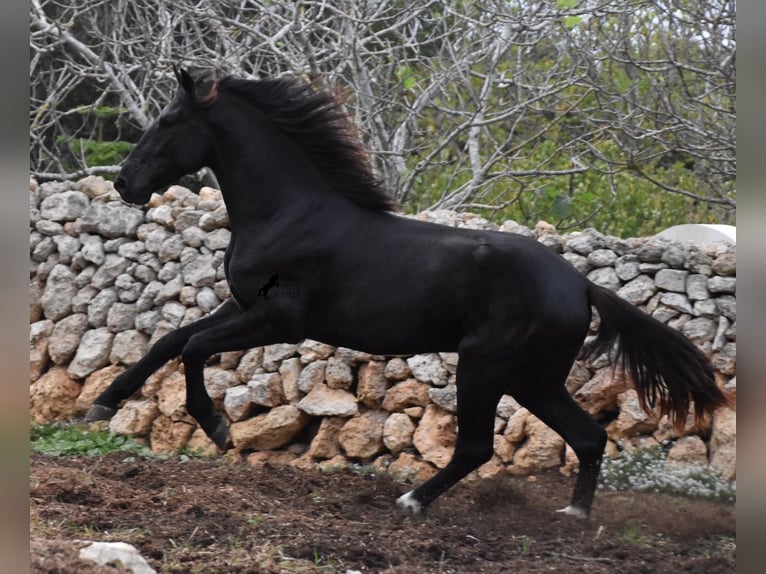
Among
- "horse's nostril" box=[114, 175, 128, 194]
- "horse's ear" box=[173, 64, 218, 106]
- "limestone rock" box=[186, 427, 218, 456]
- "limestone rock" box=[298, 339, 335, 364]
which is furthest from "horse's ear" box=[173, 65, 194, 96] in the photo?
"limestone rock" box=[186, 427, 218, 456]

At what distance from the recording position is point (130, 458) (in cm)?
623

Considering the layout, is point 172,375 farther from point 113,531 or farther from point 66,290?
point 113,531

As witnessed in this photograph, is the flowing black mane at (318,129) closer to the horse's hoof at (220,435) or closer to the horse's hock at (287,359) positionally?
the horse's hoof at (220,435)

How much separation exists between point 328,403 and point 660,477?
6.68ft

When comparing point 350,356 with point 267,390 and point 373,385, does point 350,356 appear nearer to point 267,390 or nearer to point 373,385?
point 373,385

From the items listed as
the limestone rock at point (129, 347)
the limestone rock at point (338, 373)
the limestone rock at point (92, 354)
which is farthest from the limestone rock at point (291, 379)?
the limestone rock at point (92, 354)

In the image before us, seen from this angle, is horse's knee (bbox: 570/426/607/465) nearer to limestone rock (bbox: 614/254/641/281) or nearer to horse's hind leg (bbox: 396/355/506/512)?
horse's hind leg (bbox: 396/355/506/512)

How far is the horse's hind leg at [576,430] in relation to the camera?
186 inches

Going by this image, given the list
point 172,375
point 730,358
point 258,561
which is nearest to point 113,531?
point 258,561

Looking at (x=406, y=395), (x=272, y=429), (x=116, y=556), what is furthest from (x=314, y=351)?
(x=116, y=556)

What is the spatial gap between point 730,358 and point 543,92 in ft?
8.45

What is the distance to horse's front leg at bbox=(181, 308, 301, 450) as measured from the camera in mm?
4582
